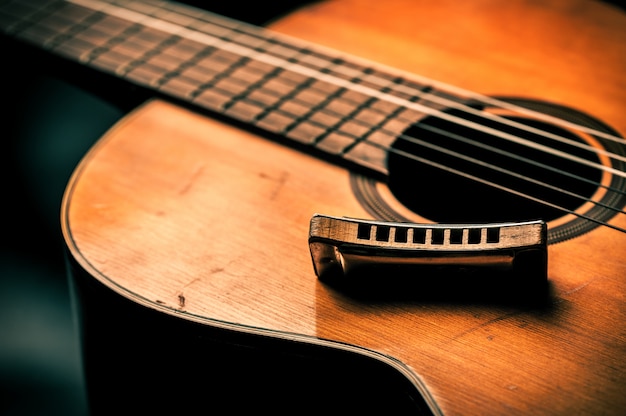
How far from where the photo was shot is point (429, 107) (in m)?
0.79

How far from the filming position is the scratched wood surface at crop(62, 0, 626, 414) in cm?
53

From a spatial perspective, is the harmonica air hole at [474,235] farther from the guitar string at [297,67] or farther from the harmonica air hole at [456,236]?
the guitar string at [297,67]

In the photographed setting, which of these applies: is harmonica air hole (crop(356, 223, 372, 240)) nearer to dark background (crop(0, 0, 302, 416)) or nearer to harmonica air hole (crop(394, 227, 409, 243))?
harmonica air hole (crop(394, 227, 409, 243))

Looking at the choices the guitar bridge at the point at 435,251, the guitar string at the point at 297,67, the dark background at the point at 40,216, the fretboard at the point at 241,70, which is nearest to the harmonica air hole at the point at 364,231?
the guitar bridge at the point at 435,251

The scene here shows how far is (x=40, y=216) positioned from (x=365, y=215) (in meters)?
0.71

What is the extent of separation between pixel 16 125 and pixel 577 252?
3.41 ft

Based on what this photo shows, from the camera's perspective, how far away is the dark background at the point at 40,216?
94 centimetres

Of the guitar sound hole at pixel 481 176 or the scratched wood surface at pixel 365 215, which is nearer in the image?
the scratched wood surface at pixel 365 215

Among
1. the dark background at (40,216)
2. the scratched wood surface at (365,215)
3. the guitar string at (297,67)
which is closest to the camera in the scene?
the scratched wood surface at (365,215)

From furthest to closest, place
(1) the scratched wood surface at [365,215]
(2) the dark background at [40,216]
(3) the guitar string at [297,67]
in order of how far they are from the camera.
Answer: (2) the dark background at [40,216]
(3) the guitar string at [297,67]
(1) the scratched wood surface at [365,215]

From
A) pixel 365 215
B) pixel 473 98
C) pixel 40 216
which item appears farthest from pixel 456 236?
pixel 40 216

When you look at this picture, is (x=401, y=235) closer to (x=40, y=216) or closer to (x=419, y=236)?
(x=419, y=236)

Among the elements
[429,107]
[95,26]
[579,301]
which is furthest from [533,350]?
[95,26]

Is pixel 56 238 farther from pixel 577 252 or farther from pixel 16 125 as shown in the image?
pixel 577 252
